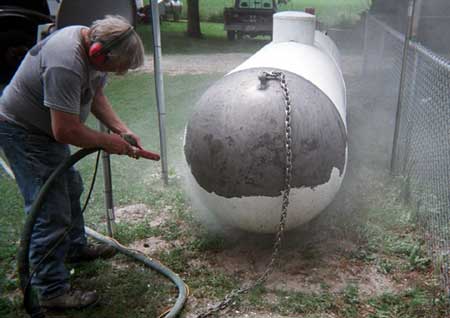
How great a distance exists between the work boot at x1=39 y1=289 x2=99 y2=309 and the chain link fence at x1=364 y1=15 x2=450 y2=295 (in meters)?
2.62

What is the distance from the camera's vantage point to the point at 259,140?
346 cm

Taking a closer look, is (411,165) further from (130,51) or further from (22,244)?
(22,244)

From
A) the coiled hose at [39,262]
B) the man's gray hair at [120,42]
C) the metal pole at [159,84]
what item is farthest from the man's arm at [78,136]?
the metal pole at [159,84]

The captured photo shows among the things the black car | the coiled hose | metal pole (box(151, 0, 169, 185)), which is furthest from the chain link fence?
the black car

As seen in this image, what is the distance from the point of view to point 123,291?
3521 mm

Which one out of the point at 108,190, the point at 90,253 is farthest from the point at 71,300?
the point at 108,190

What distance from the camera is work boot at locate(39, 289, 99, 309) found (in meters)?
3.23

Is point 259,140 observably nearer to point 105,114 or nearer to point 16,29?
point 105,114

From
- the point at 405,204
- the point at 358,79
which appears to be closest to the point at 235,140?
the point at 405,204

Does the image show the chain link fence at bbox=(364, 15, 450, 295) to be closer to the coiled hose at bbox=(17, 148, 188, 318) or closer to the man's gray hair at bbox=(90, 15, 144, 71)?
the coiled hose at bbox=(17, 148, 188, 318)

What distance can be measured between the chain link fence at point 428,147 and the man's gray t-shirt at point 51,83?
295cm

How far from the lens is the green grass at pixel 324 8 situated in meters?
22.1

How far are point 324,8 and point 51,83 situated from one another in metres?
25.1

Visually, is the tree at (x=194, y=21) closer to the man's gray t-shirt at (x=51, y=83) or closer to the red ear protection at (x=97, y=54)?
the man's gray t-shirt at (x=51, y=83)
